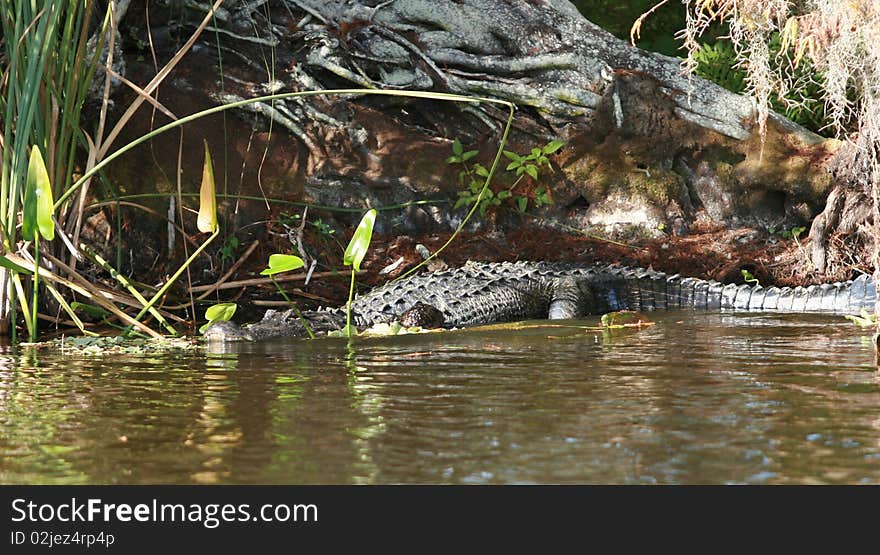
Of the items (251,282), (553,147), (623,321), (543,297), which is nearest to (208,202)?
(251,282)

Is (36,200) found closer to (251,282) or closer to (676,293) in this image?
(251,282)

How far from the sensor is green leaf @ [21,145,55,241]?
4.75 meters

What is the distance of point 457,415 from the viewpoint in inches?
133

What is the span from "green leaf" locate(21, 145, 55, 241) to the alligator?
1.64 meters

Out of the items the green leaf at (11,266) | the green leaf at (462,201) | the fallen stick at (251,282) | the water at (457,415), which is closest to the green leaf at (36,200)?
the green leaf at (11,266)

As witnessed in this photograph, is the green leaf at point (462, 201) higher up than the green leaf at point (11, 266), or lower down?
higher up

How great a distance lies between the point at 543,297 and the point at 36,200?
3.73m

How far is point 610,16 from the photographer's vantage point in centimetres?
1198

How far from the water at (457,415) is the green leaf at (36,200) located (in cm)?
61

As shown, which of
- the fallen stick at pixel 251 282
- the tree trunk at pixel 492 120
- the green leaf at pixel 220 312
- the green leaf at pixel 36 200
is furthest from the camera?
the tree trunk at pixel 492 120

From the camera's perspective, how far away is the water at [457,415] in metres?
2.69

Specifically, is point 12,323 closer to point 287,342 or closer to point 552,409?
point 287,342

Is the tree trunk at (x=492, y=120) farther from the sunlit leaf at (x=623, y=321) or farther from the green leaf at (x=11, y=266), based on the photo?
the green leaf at (x=11, y=266)
